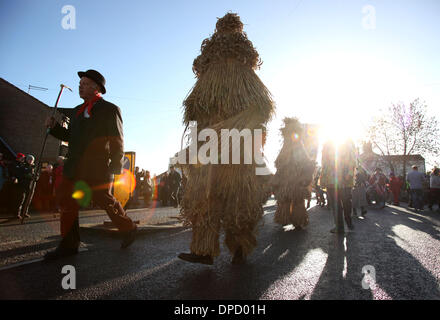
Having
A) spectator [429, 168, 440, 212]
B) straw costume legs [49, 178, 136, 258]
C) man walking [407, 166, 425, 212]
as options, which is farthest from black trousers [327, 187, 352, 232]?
spectator [429, 168, 440, 212]

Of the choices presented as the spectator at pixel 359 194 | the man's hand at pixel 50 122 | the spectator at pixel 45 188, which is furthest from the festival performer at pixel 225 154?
the spectator at pixel 45 188

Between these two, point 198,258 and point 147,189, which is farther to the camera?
point 147,189

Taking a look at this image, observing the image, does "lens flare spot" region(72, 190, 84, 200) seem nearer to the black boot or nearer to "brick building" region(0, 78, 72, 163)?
the black boot

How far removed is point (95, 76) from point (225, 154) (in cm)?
200

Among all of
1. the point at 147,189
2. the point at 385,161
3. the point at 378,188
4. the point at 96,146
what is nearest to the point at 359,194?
the point at 378,188

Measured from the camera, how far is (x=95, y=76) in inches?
136

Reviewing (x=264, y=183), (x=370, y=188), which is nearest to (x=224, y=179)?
(x=264, y=183)

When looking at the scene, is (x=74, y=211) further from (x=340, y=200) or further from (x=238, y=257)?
(x=340, y=200)

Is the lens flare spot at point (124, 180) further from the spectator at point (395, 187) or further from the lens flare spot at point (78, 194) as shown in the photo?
the spectator at point (395, 187)

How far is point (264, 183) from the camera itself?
10.5ft

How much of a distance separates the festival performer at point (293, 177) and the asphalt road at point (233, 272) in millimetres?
1604

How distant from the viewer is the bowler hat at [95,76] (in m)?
3.42

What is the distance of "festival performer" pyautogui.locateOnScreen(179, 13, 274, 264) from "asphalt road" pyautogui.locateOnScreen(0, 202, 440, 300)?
1.13 ft
